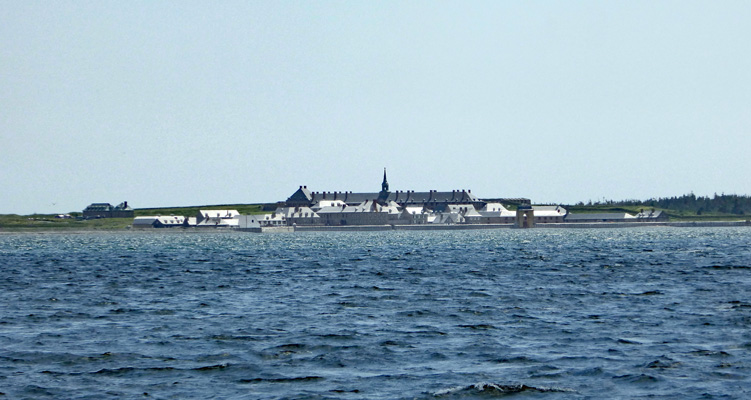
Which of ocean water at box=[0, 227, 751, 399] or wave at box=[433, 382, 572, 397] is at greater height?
ocean water at box=[0, 227, 751, 399]

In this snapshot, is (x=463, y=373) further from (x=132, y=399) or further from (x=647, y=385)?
(x=132, y=399)

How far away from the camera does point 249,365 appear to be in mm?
20984

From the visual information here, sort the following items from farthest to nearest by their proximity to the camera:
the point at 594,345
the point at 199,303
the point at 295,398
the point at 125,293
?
the point at 125,293 → the point at 199,303 → the point at 594,345 → the point at 295,398

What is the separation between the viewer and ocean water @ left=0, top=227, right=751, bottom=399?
18797mm

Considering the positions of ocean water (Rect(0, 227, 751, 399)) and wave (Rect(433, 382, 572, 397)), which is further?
ocean water (Rect(0, 227, 751, 399))

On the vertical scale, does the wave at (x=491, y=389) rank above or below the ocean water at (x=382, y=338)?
below

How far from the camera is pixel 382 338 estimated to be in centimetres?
2489

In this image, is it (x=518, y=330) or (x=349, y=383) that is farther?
(x=518, y=330)

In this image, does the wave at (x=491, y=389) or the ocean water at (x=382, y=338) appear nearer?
the wave at (x=491, y=389)

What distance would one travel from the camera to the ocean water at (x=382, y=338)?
18.8 m

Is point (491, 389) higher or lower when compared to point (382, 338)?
lower

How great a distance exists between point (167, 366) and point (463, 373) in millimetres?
6591

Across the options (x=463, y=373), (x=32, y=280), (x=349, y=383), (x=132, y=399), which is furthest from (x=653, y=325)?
(x=32, y=280)

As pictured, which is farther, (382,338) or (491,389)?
(382,338)
